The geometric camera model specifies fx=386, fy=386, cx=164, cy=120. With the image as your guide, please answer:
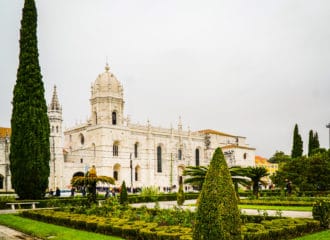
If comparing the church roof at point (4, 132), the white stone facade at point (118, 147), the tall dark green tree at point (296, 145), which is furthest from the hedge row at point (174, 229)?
the church roof at point (4, 132)

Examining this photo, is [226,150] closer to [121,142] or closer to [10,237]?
[121,142]

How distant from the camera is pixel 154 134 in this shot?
55.6 metres

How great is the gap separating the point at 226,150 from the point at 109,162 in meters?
22.7

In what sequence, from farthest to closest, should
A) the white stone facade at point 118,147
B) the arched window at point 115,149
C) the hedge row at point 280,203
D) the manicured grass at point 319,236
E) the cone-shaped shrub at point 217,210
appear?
the arched window at point 115,149, the white stone facade at point 118,147, the hedge row at point 280,203, the manicured grass at point 319,236, the cone-shaped shrub at point 217,210

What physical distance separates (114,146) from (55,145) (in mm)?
8494

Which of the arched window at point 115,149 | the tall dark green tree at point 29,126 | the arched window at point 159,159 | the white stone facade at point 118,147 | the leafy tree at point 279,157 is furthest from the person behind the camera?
the leafy tree at point 279,157

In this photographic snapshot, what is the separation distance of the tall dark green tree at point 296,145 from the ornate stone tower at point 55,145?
26.7 meters

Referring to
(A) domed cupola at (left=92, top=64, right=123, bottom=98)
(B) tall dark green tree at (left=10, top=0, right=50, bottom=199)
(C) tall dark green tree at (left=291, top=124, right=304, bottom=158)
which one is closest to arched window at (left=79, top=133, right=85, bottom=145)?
(A) domed cupola at (left=92, top=64, right=123, bottom=98)

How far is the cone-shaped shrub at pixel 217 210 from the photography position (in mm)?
6453

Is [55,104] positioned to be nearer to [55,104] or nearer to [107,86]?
[55,104]

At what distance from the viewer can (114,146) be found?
4972cm

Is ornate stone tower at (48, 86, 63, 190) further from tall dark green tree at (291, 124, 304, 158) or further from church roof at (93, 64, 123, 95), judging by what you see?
tall dark green tree at (291, 124, 304, 158)

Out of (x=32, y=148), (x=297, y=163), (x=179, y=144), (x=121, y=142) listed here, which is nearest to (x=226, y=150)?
(x=179, y=144)

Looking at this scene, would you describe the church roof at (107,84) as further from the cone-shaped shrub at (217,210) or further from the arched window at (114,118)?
the cone-shaped shrub at (217,210)
